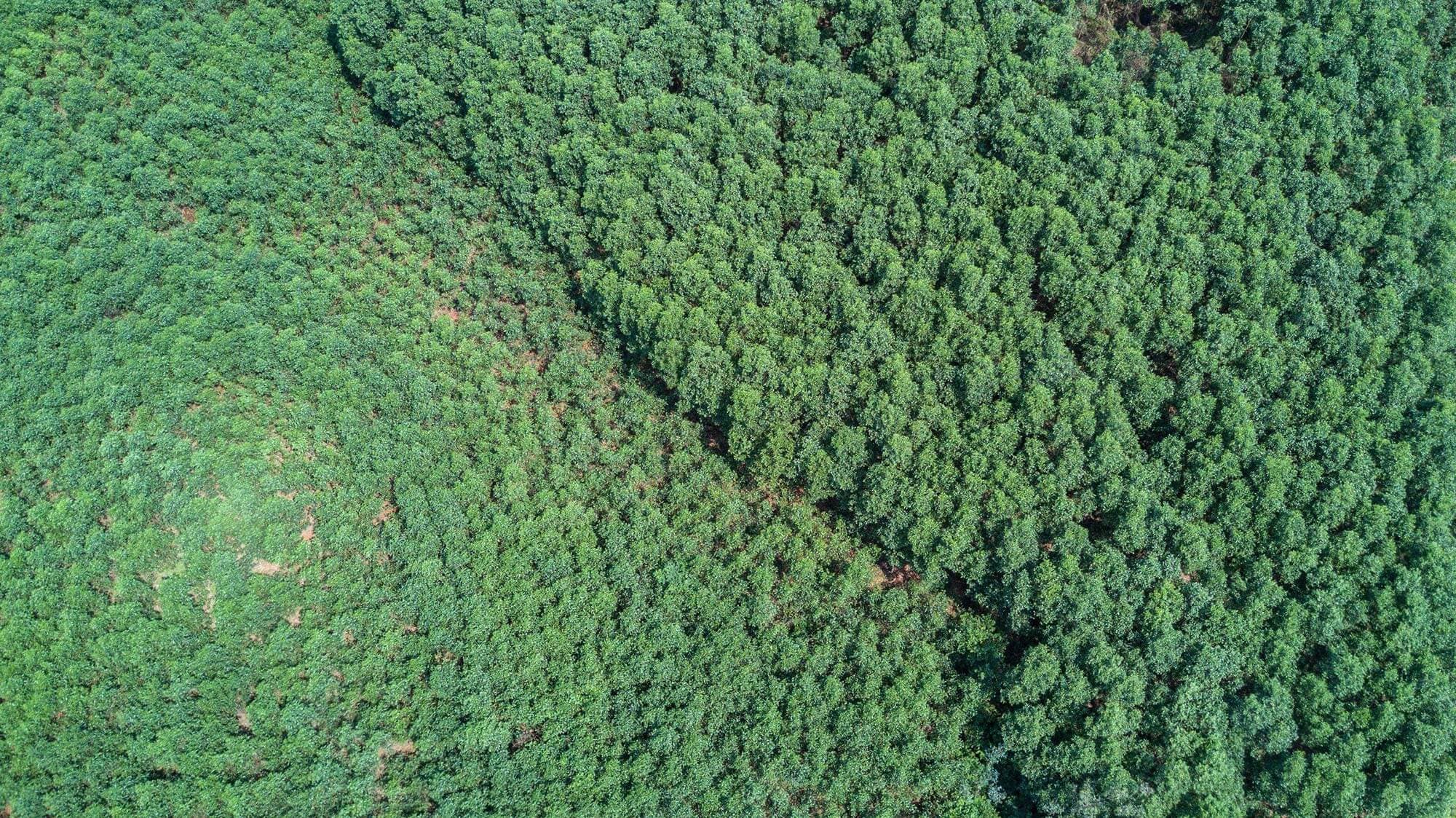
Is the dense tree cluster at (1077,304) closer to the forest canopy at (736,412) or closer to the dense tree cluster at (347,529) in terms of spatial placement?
the forest canopy at (736,412)

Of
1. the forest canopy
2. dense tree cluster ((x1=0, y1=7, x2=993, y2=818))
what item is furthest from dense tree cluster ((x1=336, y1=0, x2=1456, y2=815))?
dense tree cluster ((x1=0, y1=7, x2=993, y2=818))

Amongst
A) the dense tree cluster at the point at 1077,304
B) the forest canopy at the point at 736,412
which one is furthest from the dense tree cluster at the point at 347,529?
the dense tree cluster at the point at 1077,304

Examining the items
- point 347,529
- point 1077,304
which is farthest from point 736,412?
point 347,529

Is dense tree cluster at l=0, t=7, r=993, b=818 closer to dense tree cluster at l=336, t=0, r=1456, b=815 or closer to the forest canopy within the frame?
the forest canopy

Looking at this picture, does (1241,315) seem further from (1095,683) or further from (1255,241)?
(1095,683)

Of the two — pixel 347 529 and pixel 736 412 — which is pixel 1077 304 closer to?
pixel 736 412

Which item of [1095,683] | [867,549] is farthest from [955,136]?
[1095,683]
